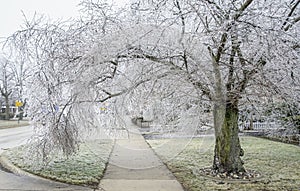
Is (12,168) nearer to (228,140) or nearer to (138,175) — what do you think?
(138,175)

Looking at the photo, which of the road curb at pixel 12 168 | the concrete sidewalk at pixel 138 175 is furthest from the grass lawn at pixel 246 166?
the road curb at pixel 12 168

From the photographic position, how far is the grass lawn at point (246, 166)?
5.70 meters

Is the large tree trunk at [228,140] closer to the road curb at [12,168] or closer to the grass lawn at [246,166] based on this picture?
the grass lawn at [246,166]

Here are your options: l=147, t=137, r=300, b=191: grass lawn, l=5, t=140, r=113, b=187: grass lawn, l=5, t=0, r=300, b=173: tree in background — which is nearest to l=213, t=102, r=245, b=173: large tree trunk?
l=5, t=0, r=300, b=173: tree in background

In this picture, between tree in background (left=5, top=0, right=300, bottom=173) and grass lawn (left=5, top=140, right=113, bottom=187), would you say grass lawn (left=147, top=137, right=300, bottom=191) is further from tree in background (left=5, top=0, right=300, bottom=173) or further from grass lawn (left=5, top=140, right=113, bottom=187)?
grass lawn (left=5, top=140, right=113, bottom=187)

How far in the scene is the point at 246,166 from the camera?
779 centimetres

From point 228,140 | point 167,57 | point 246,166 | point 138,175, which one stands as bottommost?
point 138,175

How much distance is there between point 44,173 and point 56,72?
6.92 feet

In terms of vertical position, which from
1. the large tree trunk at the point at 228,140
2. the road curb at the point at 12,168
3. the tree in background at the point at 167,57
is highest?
the tree in background at the point at 167,57

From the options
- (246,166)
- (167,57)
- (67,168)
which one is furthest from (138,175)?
(246,166)

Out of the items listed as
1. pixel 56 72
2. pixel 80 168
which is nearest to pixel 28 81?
pixel 56 72

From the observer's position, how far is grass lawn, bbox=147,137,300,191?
5.70 metres

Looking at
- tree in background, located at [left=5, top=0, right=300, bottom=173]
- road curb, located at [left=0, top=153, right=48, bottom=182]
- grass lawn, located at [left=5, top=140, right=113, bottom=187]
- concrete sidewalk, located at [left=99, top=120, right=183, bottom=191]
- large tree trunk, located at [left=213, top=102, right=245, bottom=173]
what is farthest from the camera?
large tree trunk, located at [left=213, top=102, right=245, bottom=173]

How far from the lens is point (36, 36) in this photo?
617cm
